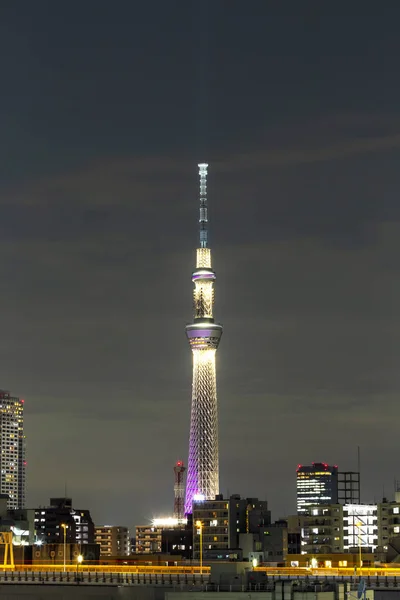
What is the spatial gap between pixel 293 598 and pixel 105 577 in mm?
49770

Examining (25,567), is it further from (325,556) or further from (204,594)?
(204,594)

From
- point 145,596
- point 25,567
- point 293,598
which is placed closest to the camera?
point 293,598

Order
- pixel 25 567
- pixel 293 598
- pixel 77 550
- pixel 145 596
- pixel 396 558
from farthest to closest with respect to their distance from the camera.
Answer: pixel 77 550
pixel 396 558
pixel 25 567
pixel 145 596
pixel 293 598

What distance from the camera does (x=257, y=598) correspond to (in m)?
78.8

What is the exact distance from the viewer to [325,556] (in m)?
171

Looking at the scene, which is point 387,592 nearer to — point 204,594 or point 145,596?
point 145,596

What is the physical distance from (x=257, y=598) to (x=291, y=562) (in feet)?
311

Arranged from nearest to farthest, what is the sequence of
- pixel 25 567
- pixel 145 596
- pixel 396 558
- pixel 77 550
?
pixel 145 596
pixel 25 567
pixel 396 558
pixel 77 550

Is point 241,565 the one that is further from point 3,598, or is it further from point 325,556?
point 325,556

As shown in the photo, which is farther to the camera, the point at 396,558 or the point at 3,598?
the point at 396,558

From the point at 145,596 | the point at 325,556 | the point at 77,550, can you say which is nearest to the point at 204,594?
the point at 145,596

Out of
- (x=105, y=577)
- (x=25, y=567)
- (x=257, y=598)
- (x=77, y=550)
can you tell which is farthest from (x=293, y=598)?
(x=77, y=550)

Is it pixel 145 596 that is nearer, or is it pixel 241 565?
pixel 241 565

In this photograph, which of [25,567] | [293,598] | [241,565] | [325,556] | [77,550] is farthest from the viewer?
[77,550]
